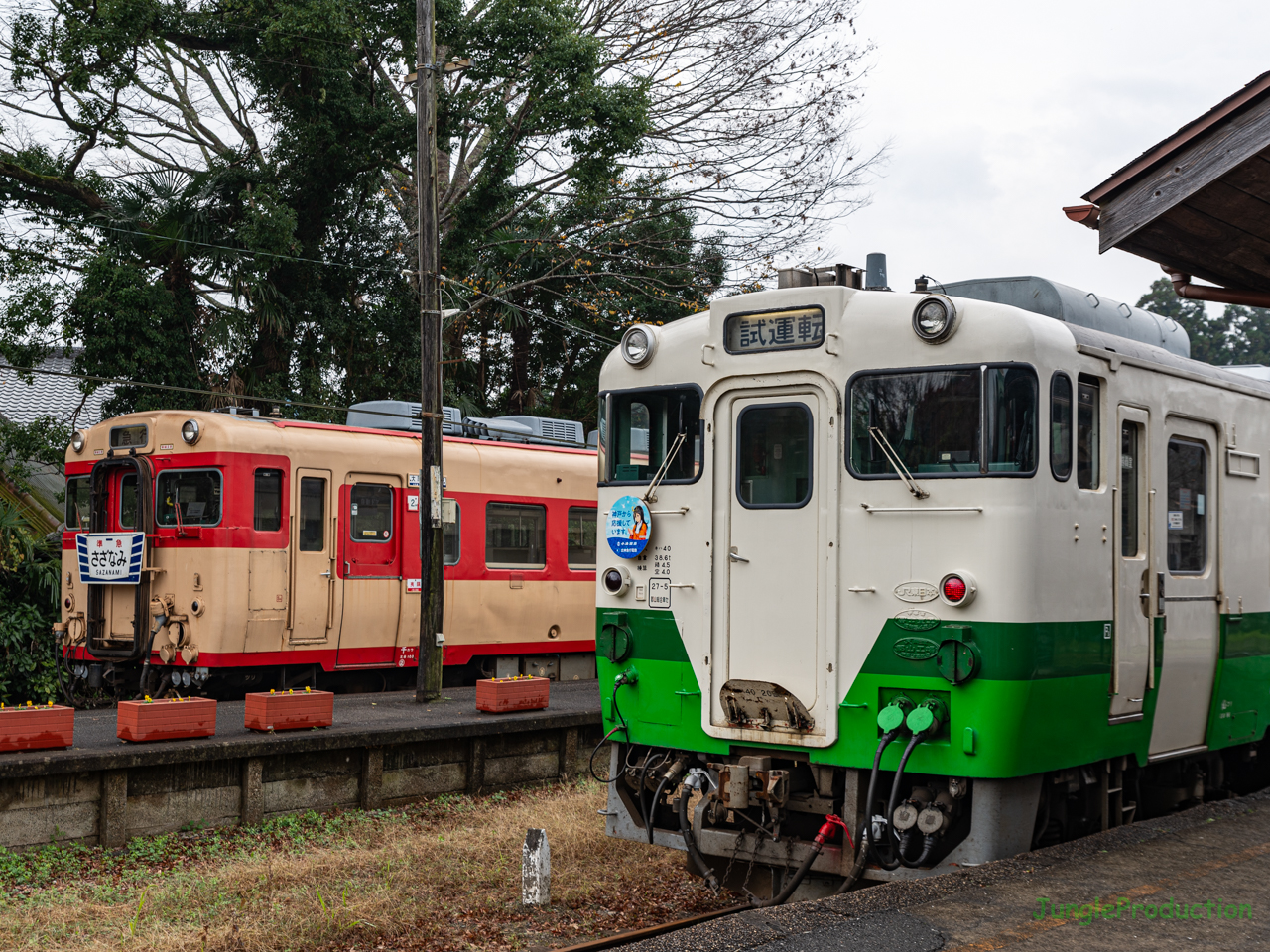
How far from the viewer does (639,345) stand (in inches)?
303

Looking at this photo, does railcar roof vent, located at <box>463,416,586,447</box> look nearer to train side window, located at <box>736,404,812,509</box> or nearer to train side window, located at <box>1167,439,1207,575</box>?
train side window, located at <box>736,404,812,509</box>

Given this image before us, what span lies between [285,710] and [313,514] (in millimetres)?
3884

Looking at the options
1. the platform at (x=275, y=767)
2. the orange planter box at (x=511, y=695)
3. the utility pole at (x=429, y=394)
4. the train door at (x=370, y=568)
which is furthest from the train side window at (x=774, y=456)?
the train door at (x=370, y=568)

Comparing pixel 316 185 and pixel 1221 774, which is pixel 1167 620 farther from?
pixel 316 185

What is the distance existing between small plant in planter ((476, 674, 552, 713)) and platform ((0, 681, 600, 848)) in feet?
0.51

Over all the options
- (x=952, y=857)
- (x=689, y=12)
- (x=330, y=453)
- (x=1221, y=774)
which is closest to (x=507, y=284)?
(x=689, y=12)

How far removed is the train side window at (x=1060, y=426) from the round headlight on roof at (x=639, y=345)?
2.29 m

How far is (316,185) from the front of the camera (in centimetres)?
2080

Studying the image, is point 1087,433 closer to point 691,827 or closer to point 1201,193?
point 1201,193

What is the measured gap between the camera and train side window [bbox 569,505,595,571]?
17016 mm

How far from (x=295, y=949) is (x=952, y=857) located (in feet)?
11.1

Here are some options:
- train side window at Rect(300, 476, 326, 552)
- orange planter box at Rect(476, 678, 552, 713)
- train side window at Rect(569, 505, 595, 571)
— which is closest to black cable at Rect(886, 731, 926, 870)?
orange planter box at Rect(476, 678, 552, 713)

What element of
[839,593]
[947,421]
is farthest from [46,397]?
[947,421]

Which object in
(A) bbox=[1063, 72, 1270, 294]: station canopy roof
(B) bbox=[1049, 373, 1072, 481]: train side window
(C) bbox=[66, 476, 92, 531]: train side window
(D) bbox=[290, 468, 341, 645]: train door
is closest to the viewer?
(A) bbox=[1063, 72, 1270, 294]: station canopy roof
